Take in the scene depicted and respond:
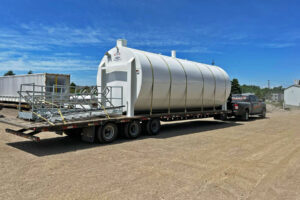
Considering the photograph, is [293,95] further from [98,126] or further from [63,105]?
[63,105]

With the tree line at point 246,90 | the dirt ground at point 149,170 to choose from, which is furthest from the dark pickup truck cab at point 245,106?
the tree line at point 246,90

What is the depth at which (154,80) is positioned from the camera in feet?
34.6

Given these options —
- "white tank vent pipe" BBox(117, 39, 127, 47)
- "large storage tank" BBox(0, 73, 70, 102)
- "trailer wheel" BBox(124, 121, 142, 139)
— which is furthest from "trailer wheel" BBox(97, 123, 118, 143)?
"large storage tank" BBox(0, 73, 70, 102)

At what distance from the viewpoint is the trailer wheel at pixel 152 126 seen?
10.7m

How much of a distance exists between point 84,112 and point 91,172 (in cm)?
392

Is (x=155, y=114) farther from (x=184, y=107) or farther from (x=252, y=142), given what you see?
(x=252, y=142)

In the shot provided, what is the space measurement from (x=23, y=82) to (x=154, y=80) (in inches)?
632

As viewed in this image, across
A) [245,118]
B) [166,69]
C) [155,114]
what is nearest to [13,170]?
[155,114]

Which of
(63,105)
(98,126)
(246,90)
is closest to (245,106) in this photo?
(98,126)

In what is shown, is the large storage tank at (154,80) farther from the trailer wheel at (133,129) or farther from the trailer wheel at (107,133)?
the trailer wheel at (107,133)

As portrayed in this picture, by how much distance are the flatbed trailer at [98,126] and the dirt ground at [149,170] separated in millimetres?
444

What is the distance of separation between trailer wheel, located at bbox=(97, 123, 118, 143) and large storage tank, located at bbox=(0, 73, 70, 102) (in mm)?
9442

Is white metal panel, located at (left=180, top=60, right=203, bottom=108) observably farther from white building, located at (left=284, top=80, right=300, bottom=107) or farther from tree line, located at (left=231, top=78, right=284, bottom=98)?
white building, located at (left=284, top=80, right=300, bottom=107)

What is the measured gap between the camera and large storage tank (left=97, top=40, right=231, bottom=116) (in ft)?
33.4
